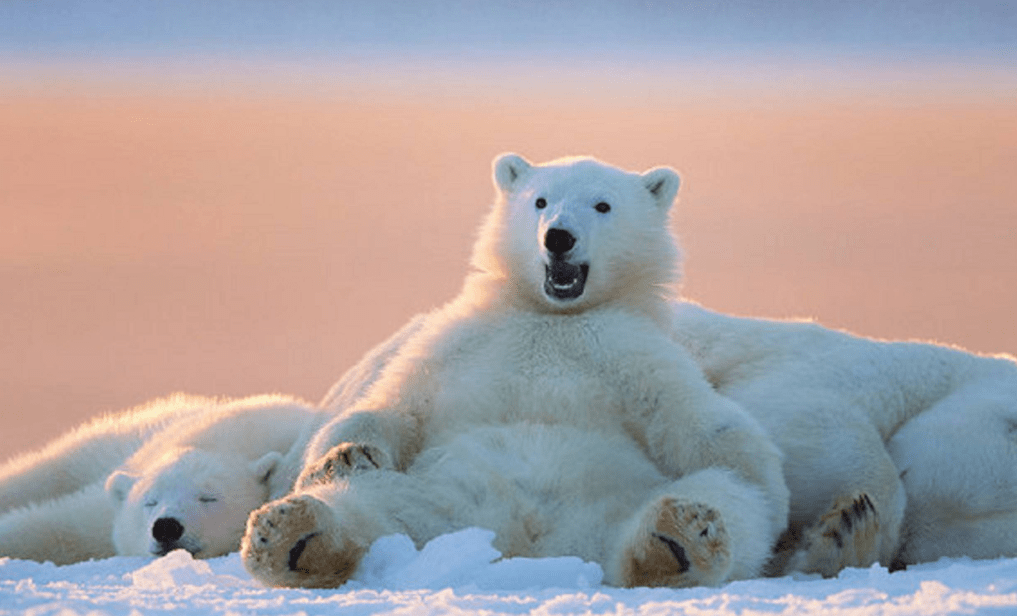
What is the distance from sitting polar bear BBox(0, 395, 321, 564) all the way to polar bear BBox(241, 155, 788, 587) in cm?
115

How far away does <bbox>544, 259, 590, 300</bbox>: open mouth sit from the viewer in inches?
254

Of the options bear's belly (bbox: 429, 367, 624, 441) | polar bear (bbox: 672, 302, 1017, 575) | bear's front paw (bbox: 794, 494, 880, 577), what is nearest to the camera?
bear's front paw (bbox: 794, 494, 880, 577)

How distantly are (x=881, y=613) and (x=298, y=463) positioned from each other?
353 cm

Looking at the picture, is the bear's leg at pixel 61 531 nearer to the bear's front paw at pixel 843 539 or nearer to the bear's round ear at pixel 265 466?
the bear's round ear at pixel 265 466

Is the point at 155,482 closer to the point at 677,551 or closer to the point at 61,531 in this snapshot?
the point at 61,531

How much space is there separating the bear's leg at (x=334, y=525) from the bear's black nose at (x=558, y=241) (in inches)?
48.5

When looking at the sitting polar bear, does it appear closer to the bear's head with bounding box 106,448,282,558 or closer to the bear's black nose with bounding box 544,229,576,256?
the bear's head with bounding box 106,448,282,558

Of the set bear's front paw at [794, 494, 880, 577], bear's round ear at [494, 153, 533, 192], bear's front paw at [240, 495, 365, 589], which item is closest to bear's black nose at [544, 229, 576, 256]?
bear's round ear at [494, 153, 533, 192]

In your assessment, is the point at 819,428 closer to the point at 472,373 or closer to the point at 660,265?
the point at 660,265

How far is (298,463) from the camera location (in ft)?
23.2

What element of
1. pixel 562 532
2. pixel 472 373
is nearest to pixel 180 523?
pixel 472 373

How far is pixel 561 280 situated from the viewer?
6.46 m

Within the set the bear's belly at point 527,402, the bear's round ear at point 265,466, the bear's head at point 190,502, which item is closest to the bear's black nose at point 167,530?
the bear's head at point 190,502

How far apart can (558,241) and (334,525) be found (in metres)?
1.78
